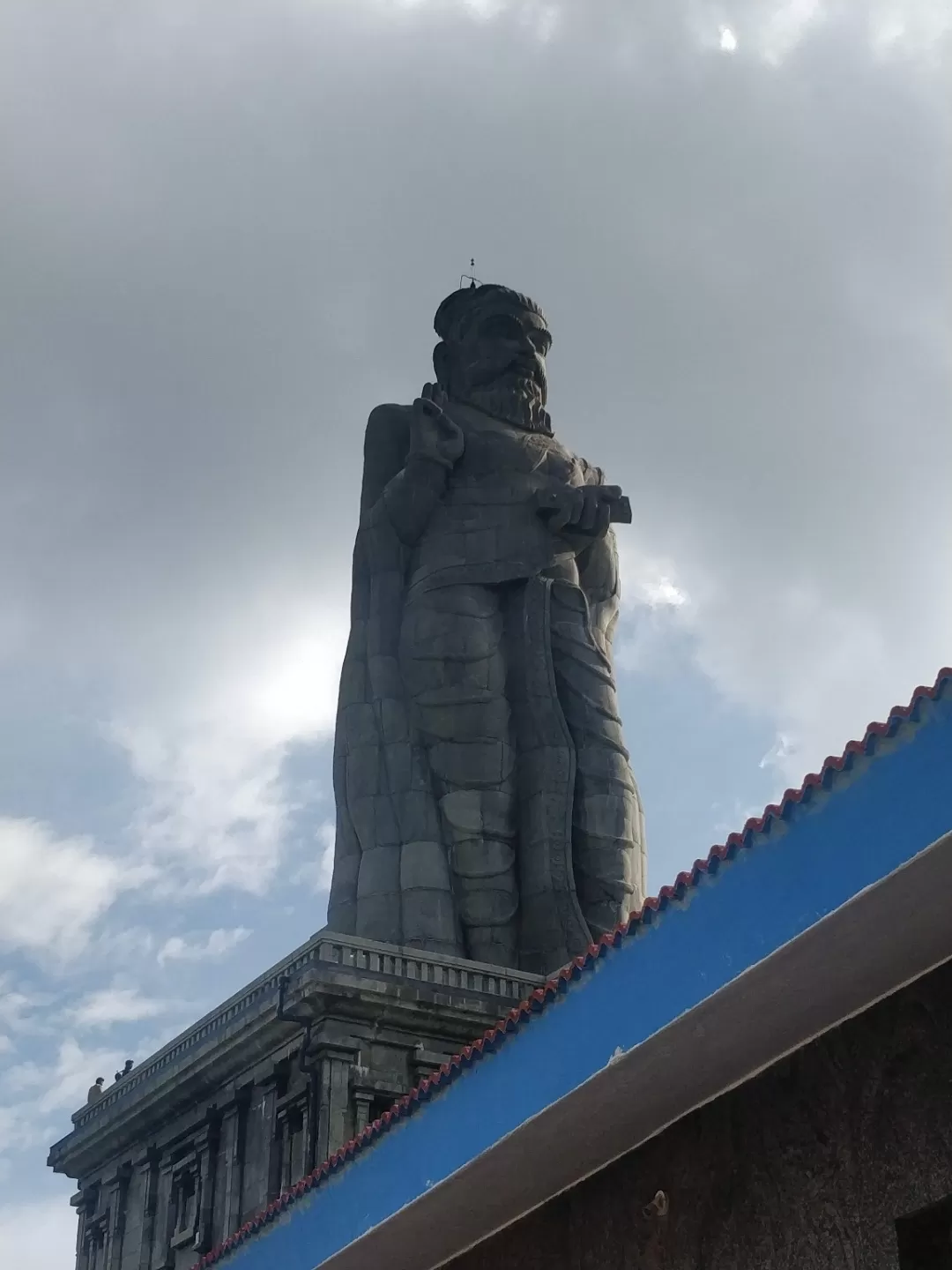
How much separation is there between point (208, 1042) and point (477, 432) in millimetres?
8852

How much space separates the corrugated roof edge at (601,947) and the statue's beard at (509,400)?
42.3ft

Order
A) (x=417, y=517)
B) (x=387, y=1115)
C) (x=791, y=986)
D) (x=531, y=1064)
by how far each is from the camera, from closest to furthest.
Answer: (x=791, y=986)
(x=531, y=1064)
(x=387, y=1115)
(x=417, y=517)

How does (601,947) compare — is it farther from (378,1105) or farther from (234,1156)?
(234,1156)

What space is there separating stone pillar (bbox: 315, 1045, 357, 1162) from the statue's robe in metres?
3.11

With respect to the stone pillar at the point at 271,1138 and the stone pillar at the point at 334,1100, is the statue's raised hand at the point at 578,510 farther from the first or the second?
the stone pillar at the point at 271,1138

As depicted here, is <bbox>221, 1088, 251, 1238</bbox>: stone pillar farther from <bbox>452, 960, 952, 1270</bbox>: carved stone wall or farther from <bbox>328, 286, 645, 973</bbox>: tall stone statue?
<bbox>452, 960, 952, 1270</bbox>: carved stone wall

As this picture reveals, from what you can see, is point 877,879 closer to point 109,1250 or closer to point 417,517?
point 109,1250

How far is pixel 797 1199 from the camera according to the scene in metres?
9.62

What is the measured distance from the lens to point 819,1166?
9578mm

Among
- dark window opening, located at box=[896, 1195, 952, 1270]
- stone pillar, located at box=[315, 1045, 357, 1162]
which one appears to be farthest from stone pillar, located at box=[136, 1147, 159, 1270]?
dark window opening, located at box=[896, 1195, 952, 1270]

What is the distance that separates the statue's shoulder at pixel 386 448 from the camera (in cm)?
2436

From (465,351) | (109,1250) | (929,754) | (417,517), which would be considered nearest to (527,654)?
(417,517)

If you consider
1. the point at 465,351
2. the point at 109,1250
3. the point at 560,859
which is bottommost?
the point at 109,1250

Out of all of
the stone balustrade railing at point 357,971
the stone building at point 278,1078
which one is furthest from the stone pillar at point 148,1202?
the stone balustrade railing at point 357,971
